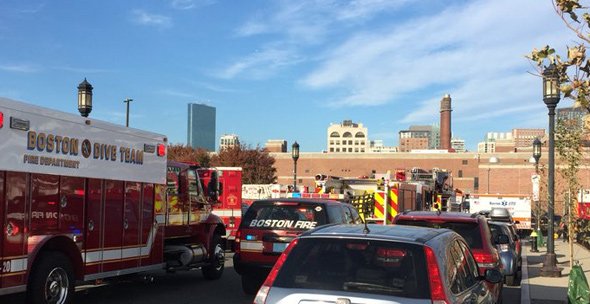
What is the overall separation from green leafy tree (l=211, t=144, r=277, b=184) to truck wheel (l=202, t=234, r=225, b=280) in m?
39.2

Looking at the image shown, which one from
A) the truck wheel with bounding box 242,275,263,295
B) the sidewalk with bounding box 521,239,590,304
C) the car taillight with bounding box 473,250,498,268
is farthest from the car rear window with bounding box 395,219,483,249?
the truck wheel with bounding box 242,275,263,295

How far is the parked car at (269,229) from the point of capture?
10.4 meters

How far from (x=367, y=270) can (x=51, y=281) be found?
17.8 ft

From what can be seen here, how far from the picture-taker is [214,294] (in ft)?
36.9

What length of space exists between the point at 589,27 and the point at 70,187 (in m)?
6.94

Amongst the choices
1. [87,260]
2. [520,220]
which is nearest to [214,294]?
[87,260]

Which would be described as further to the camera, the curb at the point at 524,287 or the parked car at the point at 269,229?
the curb at the point at 524,287

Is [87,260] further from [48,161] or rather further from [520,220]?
[520,220]

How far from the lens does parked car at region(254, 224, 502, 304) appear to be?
4.23 meters

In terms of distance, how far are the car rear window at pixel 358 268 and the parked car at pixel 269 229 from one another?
568 centimetres

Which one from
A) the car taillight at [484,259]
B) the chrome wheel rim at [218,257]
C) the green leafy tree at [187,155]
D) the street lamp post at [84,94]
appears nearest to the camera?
the car taillight at [484,259]

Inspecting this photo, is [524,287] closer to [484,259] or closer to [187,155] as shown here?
[484,259]

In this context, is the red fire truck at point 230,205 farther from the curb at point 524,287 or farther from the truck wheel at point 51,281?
the truck wheel at point 51,281

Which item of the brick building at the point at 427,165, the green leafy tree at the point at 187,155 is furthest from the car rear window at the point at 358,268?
the brick building at the point at 427,165
